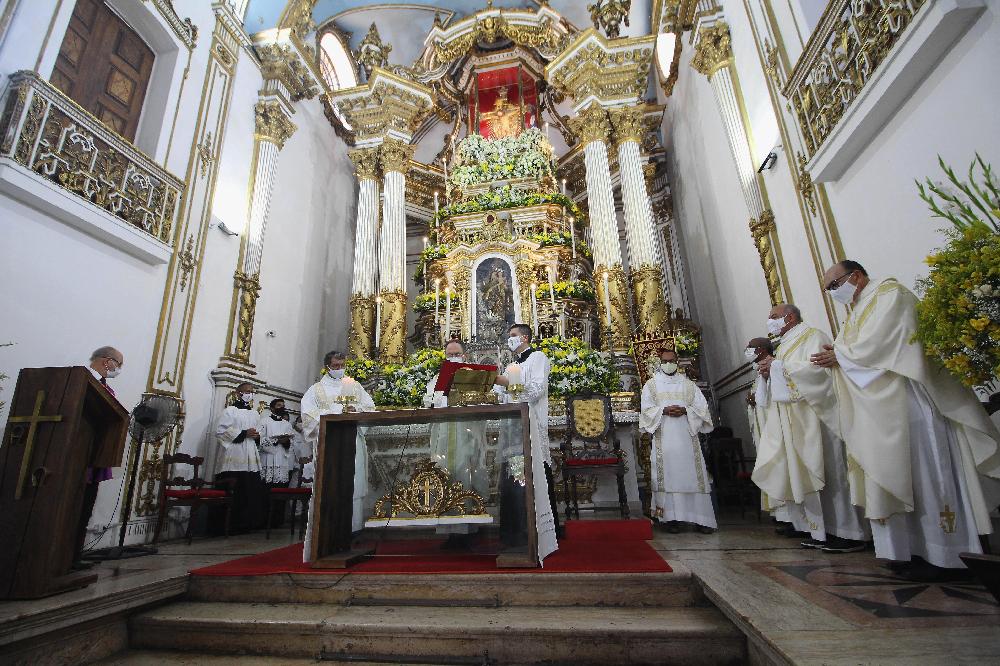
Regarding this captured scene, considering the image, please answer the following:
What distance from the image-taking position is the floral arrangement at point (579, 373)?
6594mm

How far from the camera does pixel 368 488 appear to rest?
3201 mm

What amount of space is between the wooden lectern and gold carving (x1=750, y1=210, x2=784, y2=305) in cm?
607

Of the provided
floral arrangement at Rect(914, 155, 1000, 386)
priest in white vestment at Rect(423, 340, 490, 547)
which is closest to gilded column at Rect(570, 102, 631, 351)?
priest in white vestment at Rect(423, 340, 490, 547)

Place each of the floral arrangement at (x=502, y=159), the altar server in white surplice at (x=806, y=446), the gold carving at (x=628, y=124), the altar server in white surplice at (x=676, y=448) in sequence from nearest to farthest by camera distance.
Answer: the altar server in white surplice at (x=806, y=446), the altar server in white surplice at (x=676, y=448), the gold carving at (x=628, y=124), the floral arrangement at (x=502, y=159)

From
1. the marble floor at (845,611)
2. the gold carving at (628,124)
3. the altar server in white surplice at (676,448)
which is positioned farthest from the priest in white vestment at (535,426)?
the gold carving at (628,124)

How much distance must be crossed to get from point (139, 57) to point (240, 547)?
596 centimetres

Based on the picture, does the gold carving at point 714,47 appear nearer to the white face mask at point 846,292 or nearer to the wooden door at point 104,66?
the white face mask at point 846,292

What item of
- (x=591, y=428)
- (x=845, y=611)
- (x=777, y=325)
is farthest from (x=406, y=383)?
(x=845, y=611)

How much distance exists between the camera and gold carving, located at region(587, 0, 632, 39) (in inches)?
408

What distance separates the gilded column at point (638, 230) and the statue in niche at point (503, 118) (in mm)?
2989

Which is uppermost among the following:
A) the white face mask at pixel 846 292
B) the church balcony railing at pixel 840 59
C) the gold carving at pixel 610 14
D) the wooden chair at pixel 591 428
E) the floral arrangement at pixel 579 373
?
the gold carving at pixel 610 14

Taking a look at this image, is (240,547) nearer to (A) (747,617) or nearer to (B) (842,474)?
(A) (747,617)

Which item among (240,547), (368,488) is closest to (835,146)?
(368,488)

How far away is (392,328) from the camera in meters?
9.02
